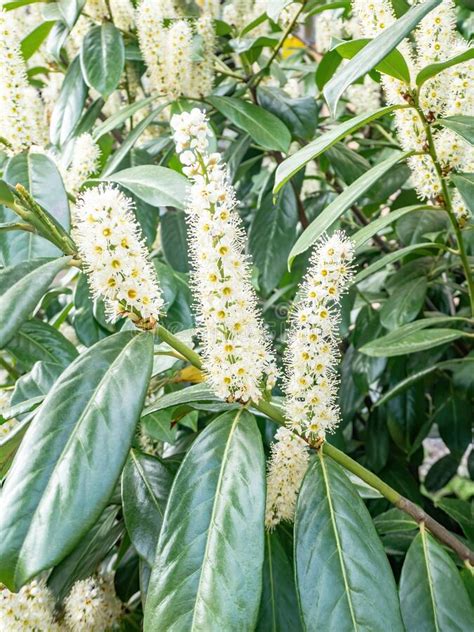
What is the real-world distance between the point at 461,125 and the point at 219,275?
0.34 metres

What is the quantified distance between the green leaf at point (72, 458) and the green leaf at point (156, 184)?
0.22 metres

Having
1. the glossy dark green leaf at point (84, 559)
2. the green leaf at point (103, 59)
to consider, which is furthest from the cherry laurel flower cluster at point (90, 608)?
the green leaf at point (103, 59)

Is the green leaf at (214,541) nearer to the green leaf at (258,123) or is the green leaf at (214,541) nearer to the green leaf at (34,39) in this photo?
the green leaf at (258,123)

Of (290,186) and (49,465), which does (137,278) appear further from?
(290,186)

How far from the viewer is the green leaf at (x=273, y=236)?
125 centimetres

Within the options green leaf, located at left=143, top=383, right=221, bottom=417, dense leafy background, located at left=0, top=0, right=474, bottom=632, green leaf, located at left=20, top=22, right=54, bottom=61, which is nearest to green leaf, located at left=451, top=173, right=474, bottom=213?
dense leafy background, located at left=0, top=0, right=474, bottom=632

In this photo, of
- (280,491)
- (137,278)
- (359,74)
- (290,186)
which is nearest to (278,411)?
(280,491)

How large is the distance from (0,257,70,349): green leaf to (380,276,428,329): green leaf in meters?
0.61

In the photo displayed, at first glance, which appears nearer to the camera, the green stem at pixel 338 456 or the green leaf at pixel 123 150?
the green stem at pixel 338 456

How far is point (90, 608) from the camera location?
0.77 m

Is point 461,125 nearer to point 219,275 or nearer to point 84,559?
point 219,275

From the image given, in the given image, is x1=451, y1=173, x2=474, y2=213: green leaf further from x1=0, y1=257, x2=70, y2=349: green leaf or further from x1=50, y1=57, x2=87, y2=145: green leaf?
x1=50, y1=57, x2=87, y2=145: green leaf

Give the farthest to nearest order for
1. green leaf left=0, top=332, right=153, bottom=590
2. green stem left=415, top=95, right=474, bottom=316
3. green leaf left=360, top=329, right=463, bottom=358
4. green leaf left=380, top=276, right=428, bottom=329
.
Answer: green leaf left=380, top=276, right=428, bottom=329
green leaf left=360, top=329, right=463, bottom=358
green stem left=415, top=95, right=474, bottom=316
green leaf left=0, top=332, right=153, bottom=590

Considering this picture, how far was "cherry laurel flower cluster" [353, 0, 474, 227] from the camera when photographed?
79 cm
